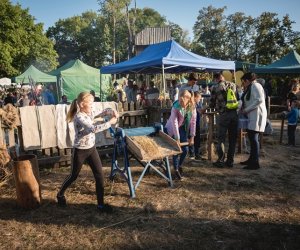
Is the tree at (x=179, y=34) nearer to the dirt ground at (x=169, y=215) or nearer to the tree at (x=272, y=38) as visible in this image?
the tree at (x=272, y=38)

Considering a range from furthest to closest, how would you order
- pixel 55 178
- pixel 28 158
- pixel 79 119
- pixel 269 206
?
pixel 55 178 → pixel 28 158 → pixel 269 206 → pixel 79 119

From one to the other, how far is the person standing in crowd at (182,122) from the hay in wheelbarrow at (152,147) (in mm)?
306

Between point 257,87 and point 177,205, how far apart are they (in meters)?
3.20

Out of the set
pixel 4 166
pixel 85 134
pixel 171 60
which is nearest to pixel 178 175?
pixel 85 134

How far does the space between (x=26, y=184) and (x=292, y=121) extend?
772 cm

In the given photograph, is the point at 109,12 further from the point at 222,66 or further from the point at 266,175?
the point at 266,175

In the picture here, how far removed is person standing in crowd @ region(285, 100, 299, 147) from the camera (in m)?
9.11

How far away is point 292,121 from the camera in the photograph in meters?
9.13

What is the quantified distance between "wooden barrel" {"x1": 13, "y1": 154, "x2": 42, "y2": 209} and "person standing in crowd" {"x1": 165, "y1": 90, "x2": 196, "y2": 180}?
254 cm

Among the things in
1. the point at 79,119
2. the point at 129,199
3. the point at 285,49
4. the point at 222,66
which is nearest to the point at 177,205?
the point at 129,199

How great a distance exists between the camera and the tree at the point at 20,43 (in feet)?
125

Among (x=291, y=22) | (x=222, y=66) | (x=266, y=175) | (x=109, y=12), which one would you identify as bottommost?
(x=266, y=175)

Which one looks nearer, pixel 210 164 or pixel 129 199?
pixel 129 199

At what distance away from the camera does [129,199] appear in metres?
4.94
